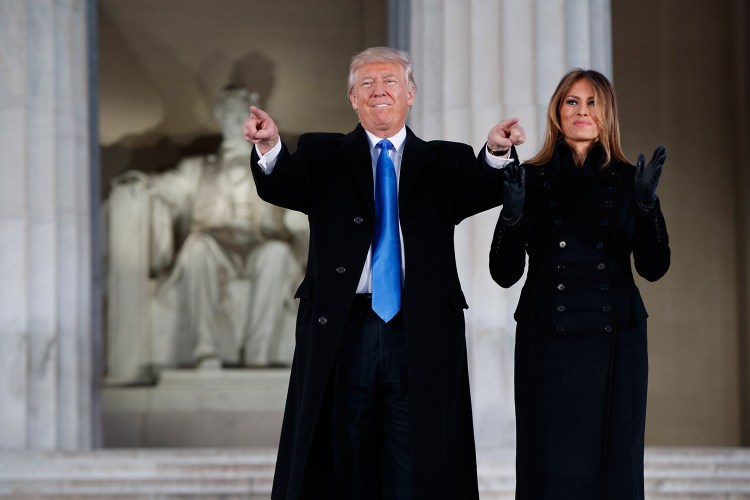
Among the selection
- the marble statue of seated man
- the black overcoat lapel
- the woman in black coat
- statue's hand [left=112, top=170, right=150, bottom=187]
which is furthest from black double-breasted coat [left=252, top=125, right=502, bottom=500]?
statue's hand [left=112, top=170, right=150, bottom=187]

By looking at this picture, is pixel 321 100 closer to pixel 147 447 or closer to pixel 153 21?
pixel 153 21

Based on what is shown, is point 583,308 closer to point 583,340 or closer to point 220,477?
point 583,340

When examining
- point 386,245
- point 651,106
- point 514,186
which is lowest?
point 386,245

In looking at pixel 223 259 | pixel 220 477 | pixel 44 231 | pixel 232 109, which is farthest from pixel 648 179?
pixel 232 109

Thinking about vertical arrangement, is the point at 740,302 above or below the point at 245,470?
above

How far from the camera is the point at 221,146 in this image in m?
11.8

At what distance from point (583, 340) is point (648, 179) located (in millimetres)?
553

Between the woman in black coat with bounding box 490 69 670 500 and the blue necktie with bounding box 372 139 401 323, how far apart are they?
1.17ft

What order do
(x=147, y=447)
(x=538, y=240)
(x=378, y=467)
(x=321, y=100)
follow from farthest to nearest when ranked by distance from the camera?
1. (x=321, y=100)
2. (x=147, y=447)
3. (x=538, y=240)
4. (x=378, y=467)

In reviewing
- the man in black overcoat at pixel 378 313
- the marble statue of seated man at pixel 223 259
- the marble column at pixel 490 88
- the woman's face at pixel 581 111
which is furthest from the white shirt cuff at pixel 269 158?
the marble statue of seated man at pixel 223 259

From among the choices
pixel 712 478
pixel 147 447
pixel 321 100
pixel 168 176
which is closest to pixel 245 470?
pixel 712 478

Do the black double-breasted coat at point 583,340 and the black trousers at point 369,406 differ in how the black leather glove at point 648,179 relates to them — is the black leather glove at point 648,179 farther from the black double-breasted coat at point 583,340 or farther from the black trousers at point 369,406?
the black trousers at point 369,406

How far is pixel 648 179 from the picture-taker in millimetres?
4121

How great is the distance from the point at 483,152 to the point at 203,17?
880cm
